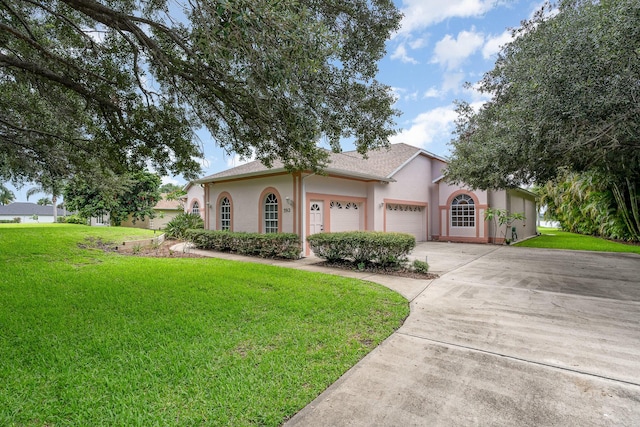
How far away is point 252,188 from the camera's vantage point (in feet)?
45.9

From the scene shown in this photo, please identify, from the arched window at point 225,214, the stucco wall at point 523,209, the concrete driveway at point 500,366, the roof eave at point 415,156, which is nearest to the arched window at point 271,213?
the arched window at point 225,214

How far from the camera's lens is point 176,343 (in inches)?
155

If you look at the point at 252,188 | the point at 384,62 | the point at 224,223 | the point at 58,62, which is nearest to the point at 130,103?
the point at 58,62

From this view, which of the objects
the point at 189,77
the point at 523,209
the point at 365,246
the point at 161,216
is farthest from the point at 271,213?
the point at 161,216

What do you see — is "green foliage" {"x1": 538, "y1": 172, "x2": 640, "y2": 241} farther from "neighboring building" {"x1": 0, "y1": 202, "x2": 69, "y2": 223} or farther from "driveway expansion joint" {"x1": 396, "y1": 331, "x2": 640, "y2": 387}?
"neighboring building" {"x1": 0, "y1": 202, "x2": 69, "y2": 223}

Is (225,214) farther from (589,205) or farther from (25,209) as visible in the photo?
(25,209)

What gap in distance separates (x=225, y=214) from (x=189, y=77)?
10122mm

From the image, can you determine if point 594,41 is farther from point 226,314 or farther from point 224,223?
point 224,223

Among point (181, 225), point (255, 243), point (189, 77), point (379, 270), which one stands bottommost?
point (379, 270)

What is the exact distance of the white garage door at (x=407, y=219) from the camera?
662 inches

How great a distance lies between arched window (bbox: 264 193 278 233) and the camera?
13.0 meters

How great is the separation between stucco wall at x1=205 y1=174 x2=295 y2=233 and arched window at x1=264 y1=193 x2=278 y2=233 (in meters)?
0.29

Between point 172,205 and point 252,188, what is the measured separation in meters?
25.4

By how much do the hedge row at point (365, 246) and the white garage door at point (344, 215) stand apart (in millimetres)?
3118
